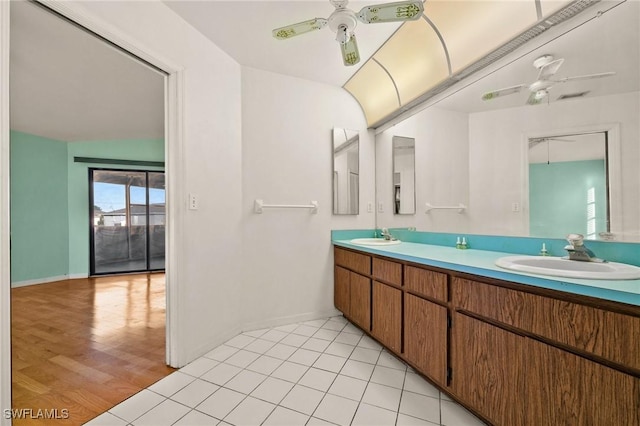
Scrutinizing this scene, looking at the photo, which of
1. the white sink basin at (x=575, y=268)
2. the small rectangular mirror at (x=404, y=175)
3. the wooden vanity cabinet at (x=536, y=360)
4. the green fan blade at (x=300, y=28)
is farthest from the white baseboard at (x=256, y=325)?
the green fan blade at (x=300, y=28)

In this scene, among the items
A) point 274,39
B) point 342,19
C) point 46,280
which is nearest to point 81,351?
point 274,39

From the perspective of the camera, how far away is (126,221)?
489 centimetres

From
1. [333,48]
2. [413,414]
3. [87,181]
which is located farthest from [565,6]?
[87,181]

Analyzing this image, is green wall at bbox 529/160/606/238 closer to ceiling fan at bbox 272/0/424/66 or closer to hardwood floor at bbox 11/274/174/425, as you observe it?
ceiling fan at bbox 272/0/424/66

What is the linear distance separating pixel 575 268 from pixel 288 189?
2042mm

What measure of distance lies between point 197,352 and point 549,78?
9.17 ft

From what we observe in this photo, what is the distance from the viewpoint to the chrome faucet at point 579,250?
3.99 ft

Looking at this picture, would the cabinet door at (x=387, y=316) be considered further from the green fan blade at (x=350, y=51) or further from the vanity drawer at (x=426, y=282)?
the green fan blade at (x=350, y=51)

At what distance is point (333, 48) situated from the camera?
2119mm

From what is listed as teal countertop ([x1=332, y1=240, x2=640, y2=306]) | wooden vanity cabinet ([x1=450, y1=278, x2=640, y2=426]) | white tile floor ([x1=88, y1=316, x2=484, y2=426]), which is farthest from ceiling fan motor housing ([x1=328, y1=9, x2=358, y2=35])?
white tile floor ([x1=88, y1=316, x2=484, y2=426])

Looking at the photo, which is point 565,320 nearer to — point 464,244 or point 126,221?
point 464,244

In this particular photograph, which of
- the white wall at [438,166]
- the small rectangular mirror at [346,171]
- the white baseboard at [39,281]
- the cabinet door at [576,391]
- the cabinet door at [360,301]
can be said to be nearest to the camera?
the cabinet door at [576,391]

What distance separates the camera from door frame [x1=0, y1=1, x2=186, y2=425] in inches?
39.8

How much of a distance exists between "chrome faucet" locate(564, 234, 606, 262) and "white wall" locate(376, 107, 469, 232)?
0.70m
